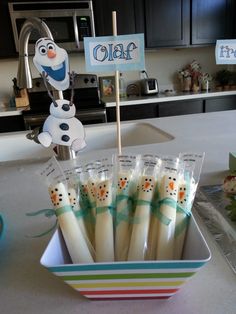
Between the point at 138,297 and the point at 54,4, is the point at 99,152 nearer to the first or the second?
the point at 138,297

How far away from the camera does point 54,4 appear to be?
2.54m

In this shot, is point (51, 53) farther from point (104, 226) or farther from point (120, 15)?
point (120, 15)

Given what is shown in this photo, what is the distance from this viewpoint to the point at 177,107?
9.51 ft

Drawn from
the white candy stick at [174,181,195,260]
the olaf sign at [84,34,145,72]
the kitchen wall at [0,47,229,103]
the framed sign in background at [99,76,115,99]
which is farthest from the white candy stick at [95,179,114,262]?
the kitchen wall at [0,47,229,103]

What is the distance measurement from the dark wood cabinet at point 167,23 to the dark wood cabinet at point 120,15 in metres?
0.11

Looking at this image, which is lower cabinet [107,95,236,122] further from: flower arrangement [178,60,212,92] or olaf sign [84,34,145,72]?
olaf sign [84,34,145,72]

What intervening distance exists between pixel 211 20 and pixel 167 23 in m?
0.50

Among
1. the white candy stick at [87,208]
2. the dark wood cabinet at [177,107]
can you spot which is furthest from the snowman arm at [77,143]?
the dark wood cabinet at [177,107]

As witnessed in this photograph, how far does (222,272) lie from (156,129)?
0.94 meters

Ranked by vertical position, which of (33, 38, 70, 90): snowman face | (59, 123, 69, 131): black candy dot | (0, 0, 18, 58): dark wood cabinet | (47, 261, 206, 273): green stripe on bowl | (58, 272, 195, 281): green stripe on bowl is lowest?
(58, 272, 195, 281): green stripe on bowl

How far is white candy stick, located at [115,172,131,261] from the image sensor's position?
44 centimetres

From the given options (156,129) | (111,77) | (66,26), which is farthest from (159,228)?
(111,77)

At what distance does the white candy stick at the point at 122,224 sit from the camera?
1.43 feet

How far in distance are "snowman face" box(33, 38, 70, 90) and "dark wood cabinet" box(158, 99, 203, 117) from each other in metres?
→ 2.22
